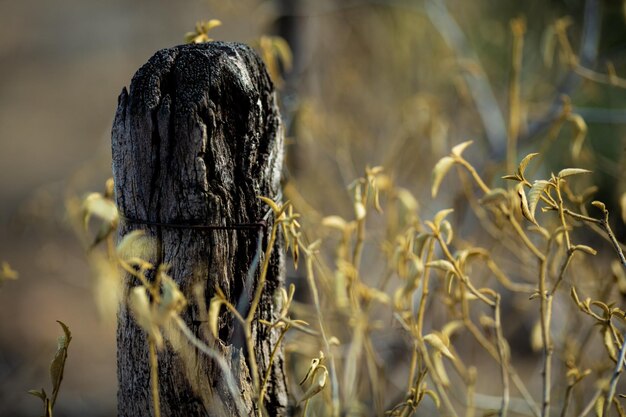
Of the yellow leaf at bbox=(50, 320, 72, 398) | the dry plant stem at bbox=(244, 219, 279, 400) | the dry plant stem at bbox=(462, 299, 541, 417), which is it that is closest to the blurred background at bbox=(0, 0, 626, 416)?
the yellow leaf at bbox=(50, 320, 72, 398)

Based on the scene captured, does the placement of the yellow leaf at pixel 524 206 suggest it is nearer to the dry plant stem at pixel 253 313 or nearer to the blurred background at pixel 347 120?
the dry plant stem at pixel 253 313

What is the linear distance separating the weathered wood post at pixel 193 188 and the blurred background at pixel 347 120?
13 centimetres

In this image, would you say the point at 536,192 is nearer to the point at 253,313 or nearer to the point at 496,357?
the point at 253,313

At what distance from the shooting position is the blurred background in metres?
1.98

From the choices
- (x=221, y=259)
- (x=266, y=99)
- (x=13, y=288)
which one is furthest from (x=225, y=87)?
(x=13, y=288)

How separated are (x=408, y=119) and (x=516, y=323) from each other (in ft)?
5.59

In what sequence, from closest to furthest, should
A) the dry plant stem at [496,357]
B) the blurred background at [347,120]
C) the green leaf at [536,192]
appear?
the green leaf at [536,192]
the dry plant stem at [496,357]
the blurred background at [347,120]

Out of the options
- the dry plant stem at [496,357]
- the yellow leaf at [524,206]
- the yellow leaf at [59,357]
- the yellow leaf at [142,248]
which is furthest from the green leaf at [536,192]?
the yellow leaf at [59,357]

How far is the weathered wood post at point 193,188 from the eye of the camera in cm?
82

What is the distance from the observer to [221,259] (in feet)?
2.80

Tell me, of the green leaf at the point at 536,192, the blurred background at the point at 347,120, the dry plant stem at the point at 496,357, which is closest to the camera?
the green leaf at the point at 536,192

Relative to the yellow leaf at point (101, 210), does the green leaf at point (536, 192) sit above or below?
below

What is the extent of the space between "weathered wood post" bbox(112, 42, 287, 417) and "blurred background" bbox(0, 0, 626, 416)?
127 mm

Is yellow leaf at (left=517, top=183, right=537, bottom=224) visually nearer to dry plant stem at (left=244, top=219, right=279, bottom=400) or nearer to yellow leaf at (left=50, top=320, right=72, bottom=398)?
dry plant stem at (left=244, top=219, right=279, bottom=400)
